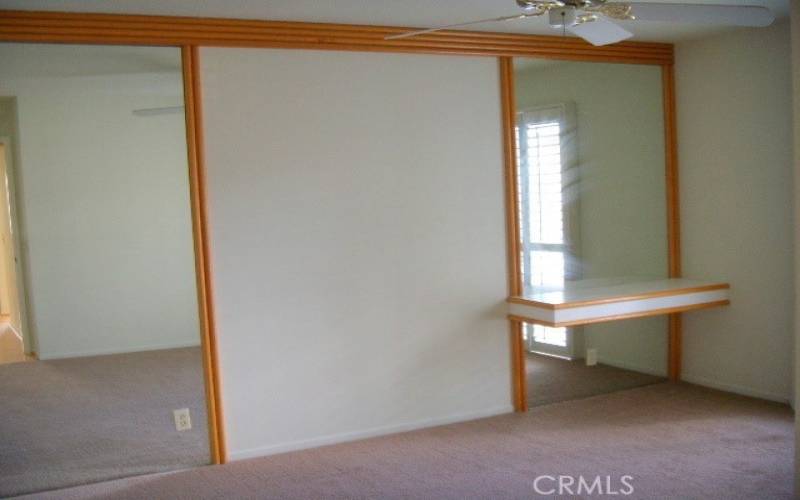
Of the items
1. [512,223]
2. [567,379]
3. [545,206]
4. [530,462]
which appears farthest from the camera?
[567,379]

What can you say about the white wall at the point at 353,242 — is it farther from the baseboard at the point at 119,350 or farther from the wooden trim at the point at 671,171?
the wooden trim at the point at 671,171

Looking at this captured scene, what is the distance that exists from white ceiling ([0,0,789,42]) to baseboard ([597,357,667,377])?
2.07m

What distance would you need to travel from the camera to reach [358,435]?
4414 millimetres

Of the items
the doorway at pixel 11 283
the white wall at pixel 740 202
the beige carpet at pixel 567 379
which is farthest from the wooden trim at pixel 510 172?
the doorway at pixel 11 283

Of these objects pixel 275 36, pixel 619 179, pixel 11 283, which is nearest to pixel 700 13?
Answer: pixel 619 179

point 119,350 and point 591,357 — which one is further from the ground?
point 119,350

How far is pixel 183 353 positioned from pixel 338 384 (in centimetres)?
84

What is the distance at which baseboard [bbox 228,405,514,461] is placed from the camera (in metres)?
4.18

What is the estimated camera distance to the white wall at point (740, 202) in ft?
15.4

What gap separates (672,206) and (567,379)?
1.37 metres

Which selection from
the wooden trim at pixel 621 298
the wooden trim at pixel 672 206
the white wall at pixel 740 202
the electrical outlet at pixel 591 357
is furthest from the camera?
the wooden trim at pixel 672 206

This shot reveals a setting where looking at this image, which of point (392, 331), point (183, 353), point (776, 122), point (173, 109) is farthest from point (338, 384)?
point (776, 122)

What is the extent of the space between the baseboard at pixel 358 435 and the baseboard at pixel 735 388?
4.45 feet

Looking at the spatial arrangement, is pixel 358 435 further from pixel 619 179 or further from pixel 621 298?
pixel 619 179
